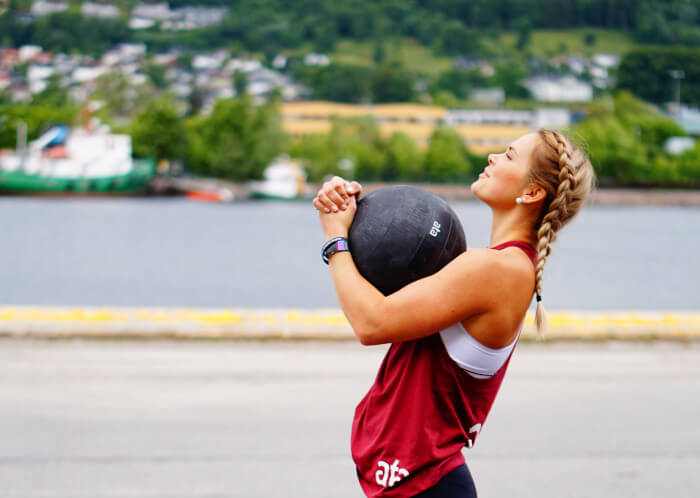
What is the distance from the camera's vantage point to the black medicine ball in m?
2.55

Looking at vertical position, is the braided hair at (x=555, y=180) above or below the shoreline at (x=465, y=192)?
above

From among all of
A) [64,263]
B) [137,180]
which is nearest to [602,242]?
[64,263]

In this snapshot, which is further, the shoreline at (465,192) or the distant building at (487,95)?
the distant building at (487,95)

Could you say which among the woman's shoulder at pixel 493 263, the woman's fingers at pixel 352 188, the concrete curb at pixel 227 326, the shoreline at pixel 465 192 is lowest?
the shoreline at pixel 465 192

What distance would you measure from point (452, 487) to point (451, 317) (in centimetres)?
47

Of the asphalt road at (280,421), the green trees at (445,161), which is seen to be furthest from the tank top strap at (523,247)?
the green trees at (445,161)

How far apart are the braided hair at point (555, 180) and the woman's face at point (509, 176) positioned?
0.07 ft

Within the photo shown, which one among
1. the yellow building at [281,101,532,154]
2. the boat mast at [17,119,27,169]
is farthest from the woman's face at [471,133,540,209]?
the yellow building at [281,101,532,154]

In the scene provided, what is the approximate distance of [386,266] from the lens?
2549 mm

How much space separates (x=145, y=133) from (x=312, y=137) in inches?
745

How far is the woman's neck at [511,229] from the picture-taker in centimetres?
261

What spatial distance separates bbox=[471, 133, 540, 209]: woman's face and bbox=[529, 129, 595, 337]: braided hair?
0.07ft

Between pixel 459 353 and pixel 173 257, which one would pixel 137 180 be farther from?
pixel 459 353

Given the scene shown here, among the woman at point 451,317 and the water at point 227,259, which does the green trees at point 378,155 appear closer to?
the water at point 227,259
